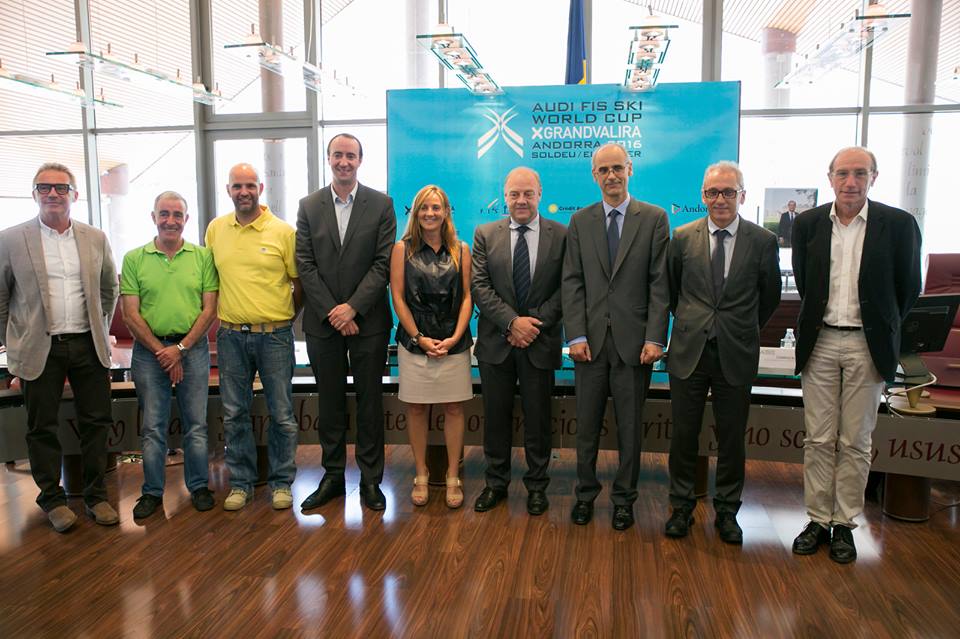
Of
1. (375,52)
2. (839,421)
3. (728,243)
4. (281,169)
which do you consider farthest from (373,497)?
(375,52)

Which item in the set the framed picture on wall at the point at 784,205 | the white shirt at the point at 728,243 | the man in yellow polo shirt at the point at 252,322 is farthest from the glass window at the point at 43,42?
the framed picture on wall at the point at 784,205

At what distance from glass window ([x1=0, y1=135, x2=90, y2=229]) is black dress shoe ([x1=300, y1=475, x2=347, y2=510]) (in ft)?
21.3

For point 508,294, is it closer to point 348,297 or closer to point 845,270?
point 348,297

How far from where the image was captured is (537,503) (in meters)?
3.45

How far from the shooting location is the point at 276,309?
345cm

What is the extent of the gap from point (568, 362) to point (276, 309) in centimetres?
163

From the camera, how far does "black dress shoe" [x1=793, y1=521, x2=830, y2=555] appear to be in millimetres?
3010

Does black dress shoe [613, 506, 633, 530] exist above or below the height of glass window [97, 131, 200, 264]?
below

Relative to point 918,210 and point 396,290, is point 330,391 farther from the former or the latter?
point 918,210

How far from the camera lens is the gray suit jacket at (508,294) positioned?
335cm

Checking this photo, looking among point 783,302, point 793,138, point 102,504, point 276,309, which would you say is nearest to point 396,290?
point 276,309

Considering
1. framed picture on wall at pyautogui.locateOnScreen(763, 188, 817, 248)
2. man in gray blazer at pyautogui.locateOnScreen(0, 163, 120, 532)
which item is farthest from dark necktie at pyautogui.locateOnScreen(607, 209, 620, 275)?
framed picture on wall at pyautogui.locateOnScreen(763, 188, 817, 248)

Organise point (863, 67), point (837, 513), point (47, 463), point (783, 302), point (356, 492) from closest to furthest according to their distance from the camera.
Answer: point (837, 513)
point (47, 463)
point (356, 492)
point (783, 302)
point (863, 67)

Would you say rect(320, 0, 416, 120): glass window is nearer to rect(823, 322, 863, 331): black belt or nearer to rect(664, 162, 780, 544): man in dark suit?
rect(664, 162, 780, 544): man in dark suit
